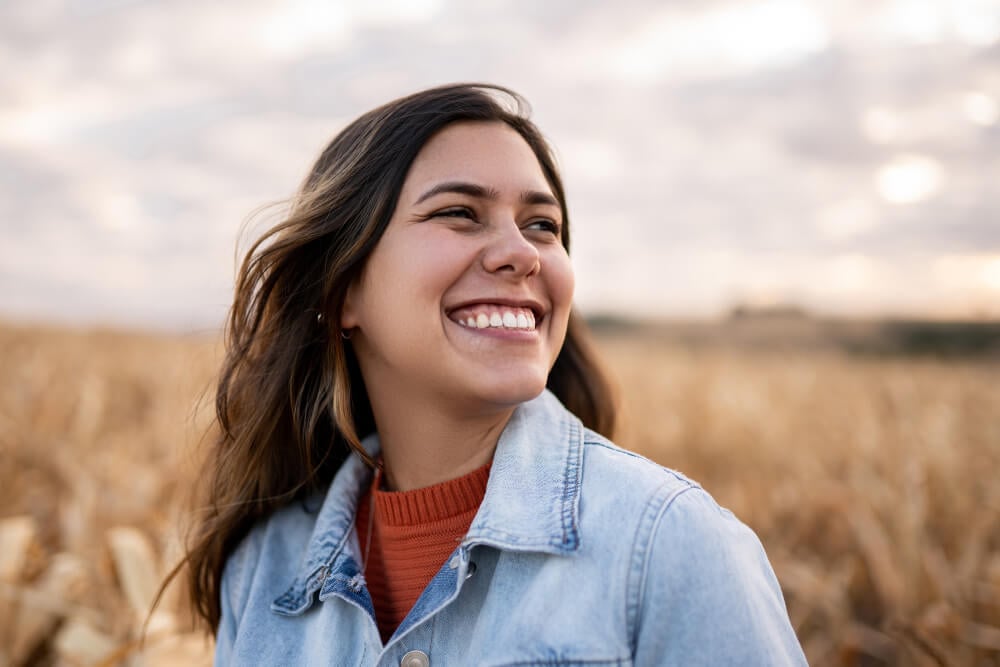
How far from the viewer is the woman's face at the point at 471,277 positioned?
1.64 m

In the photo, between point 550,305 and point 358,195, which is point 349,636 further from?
point 358,195

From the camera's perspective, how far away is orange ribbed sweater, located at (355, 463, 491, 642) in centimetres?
178

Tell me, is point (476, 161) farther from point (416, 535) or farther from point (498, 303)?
point (416, 535)

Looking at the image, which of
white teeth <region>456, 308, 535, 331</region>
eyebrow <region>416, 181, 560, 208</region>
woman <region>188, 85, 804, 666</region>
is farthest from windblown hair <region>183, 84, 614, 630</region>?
white teeth <region>456, 308, 535, 331</region>

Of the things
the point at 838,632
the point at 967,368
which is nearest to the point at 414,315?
the point at 838,632

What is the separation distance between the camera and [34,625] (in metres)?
2.79

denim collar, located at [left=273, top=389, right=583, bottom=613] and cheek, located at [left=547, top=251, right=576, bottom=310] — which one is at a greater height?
cheek, located at [left=547, top=251, right=576, bottom=310]

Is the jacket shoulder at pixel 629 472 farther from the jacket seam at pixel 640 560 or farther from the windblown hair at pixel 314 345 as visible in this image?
the windblown hair at pixel 314 345

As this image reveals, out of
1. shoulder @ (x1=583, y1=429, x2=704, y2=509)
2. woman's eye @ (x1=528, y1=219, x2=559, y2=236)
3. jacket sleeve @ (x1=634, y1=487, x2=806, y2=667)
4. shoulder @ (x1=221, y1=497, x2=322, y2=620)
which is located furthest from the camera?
shoulder @ (x1=221, y1=497, x2=322, y2=620)

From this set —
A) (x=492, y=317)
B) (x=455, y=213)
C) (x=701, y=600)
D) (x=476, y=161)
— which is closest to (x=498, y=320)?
(x=492, y=317)

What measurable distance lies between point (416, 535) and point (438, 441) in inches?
9.0

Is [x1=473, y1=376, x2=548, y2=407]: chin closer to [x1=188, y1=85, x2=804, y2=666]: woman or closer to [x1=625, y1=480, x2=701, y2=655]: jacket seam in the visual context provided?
[x1=188, y1=85, x2=804, y2=666]: woman

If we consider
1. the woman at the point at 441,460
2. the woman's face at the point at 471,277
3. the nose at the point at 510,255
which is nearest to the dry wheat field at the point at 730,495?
the woman at the point at 441,460

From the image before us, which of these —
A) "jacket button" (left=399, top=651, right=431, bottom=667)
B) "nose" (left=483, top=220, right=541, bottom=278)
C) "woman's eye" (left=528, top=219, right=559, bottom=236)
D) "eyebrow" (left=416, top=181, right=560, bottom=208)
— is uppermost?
"eyebrow" (left=416, top=181, right=560, bottom=208)
